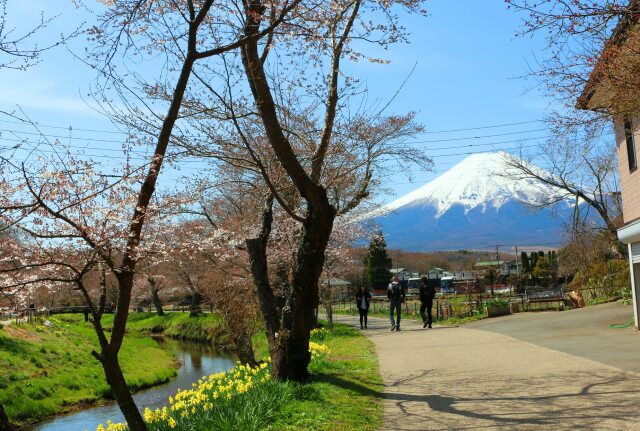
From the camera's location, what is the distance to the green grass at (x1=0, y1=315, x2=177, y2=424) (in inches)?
766

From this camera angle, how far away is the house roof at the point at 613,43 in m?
6.38

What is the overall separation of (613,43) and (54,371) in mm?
22592

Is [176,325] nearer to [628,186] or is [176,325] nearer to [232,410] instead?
[628,186]

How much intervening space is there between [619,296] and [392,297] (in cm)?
1094

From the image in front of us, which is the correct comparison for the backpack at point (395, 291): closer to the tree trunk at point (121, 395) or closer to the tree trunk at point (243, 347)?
the tree trunk at point (243, 347)

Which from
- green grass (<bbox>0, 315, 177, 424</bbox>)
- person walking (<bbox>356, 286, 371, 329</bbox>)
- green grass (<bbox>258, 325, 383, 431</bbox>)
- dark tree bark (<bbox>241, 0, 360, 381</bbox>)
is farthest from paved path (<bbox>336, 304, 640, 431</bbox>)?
green grass (<bbox>0, 315, 177, 424</bbox>)

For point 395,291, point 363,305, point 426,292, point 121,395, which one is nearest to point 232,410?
point 121,395

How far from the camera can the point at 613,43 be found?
700cm

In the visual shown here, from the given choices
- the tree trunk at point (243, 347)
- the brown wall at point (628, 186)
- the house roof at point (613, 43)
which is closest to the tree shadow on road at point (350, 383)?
the house roof at point (613, 43)

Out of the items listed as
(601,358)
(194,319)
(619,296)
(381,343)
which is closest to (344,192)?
(381,343)

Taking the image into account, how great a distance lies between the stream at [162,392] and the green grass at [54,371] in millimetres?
571

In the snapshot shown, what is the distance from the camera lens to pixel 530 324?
1934cm

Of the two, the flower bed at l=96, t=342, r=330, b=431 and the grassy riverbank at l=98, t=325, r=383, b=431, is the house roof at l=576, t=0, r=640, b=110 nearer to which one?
the grassy riverbank at l=98, t=325, r=383, b=431

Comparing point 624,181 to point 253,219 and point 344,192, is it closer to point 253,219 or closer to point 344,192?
point 344,192
